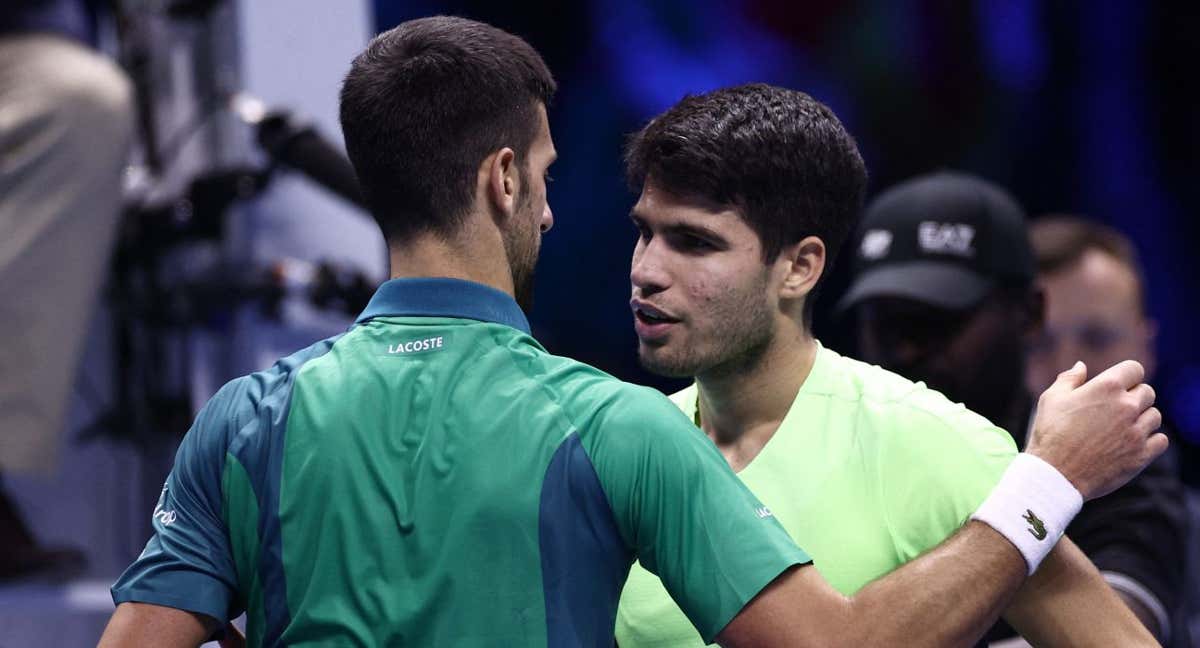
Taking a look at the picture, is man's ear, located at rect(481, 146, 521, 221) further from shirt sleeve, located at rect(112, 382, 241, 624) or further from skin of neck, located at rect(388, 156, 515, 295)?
shirt sleeve, located at rect(112, 382, 241, 624)

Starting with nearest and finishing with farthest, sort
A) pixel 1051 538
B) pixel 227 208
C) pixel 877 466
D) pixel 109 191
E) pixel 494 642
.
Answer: pixel 494 642 → pixel 1051 538 → pixel 877 466 → pixel 109 191 → pixel 227 208

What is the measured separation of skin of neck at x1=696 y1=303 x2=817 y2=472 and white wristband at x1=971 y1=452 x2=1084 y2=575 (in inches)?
15.7

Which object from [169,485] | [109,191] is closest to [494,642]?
[169,485]

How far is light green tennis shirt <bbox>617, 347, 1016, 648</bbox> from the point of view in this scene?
1.98 meters

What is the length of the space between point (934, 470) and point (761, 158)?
0.48m

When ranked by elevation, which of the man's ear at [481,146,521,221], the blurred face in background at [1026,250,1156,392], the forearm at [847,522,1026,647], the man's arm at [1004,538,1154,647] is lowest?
the blurred face in background at [1026,250,1156,392]

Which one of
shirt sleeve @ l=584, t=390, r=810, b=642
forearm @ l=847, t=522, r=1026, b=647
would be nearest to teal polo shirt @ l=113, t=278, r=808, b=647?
shirt sleeve @ l=584, t=390, r=810, b=642

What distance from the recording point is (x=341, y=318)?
4.43 meters

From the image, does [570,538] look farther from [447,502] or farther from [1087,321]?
[1087,321]

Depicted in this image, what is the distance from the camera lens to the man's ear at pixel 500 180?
183 centimetres

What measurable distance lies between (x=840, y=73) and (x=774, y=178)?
3.89 metres

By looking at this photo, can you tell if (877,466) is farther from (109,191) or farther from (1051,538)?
(109,191)

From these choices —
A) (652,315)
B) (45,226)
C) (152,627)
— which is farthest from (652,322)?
(45,226)

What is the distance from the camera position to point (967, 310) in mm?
3076
